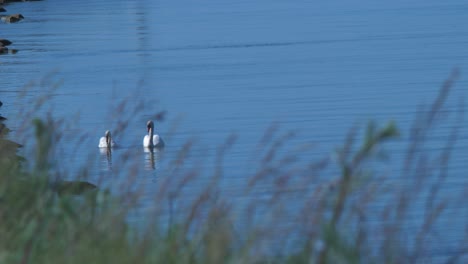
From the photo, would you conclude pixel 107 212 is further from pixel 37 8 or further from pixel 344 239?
pixel 37 8

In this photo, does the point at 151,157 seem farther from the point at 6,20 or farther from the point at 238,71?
the point at 6,20

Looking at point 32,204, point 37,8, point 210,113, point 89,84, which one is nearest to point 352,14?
point 37,8

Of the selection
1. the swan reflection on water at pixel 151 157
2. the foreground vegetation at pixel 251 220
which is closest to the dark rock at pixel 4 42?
the swan reflection on water at pixel 151 157

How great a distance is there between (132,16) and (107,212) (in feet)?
266

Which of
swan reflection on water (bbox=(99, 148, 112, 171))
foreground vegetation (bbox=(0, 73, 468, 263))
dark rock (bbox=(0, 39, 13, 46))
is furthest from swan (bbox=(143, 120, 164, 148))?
dark rock (bbox=(0, 39, 13, 46))

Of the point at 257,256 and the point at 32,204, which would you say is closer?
the point at 257,256

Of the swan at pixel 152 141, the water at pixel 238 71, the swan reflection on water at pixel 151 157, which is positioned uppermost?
the water at pixel 238 71

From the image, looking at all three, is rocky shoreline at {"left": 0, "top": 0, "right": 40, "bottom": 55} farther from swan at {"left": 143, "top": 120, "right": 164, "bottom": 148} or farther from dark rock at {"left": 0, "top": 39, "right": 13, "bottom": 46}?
swan at {"left": 143, "top": 120, "right": 164, "bottom": 148}

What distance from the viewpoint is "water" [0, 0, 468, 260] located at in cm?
2361

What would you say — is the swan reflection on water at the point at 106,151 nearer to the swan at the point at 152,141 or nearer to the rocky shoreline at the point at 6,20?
the swan at the point at 152,141

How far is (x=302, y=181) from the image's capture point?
5191mm

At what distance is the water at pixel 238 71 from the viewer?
23609 millimetres

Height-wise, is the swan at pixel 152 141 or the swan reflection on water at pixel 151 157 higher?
the swan at pixel 152 141

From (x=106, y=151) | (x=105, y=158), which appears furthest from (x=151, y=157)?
(x=106, y=151)
